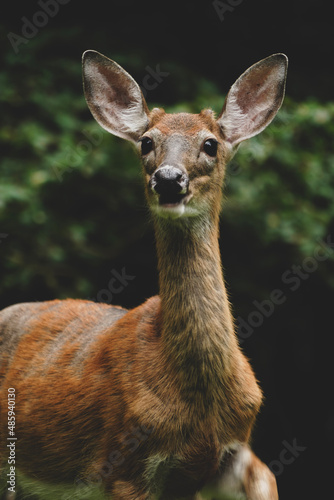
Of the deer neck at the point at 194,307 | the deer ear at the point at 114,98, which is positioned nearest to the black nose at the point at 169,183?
the deer neck at the point at 194,307

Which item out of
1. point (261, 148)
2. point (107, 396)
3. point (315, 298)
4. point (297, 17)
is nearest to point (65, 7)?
point (297, 17)

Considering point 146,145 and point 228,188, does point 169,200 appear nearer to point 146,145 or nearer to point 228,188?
point 146,145

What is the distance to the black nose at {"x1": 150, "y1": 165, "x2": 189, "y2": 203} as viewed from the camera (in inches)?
133

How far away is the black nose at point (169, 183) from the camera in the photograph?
338cm

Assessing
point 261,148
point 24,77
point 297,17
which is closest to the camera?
point 261,148

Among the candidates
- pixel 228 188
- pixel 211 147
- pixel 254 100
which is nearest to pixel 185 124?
pixel 211 147

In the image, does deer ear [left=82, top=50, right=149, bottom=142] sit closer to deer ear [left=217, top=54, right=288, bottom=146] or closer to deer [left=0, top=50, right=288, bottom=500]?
deer [left=0, top=50, right=288, bottom=500]

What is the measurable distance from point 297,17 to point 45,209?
161 inches

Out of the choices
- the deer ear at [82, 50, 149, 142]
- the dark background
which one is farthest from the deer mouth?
the dark background

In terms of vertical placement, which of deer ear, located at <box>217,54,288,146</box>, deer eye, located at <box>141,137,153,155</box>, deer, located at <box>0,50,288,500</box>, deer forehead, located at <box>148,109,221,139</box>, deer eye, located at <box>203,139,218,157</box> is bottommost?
deer, located at <box>0,50,288,500</box>

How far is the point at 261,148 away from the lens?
610 cm

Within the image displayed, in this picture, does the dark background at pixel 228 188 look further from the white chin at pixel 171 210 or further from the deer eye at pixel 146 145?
the white chin at pixel 171 210

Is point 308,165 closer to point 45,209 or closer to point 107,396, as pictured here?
point 45,209

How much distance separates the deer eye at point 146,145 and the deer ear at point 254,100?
494 millimetres
